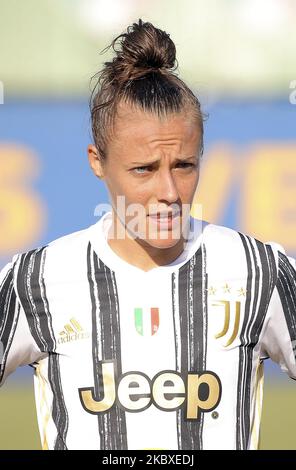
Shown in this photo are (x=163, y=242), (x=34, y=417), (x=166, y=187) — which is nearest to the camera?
(x=166, y=187)

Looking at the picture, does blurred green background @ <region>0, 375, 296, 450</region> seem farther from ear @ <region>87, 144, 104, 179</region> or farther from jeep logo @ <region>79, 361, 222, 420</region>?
ear @ <region>87, 144, 104, 179</region>

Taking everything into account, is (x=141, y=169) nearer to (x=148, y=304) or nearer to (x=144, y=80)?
(x=144, y=80)

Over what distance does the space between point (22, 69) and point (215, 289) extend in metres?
3.64

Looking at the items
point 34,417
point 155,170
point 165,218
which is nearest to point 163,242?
point 165,218

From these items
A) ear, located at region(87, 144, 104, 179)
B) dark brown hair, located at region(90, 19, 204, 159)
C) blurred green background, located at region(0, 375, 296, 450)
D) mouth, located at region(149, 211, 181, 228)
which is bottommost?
blurred green background, located at region(0, 375, 296, 450)

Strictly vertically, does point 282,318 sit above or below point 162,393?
above

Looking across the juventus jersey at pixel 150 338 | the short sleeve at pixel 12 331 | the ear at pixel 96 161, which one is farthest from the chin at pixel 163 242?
the short sleeve at pixel 12 331

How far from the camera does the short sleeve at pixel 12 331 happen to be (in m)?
2.59

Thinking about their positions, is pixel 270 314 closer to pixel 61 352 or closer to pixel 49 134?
pixel 61 352

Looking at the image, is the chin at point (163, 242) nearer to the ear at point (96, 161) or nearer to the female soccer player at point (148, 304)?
the female soccer player at point (148, 304)

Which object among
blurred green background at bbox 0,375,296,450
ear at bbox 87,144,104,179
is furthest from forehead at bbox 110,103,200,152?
blurred green background at bbox 0,375,296,450

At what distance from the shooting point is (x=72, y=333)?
102 inches

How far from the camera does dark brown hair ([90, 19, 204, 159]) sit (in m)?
2.51

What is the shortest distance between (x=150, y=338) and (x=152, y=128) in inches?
22.6
